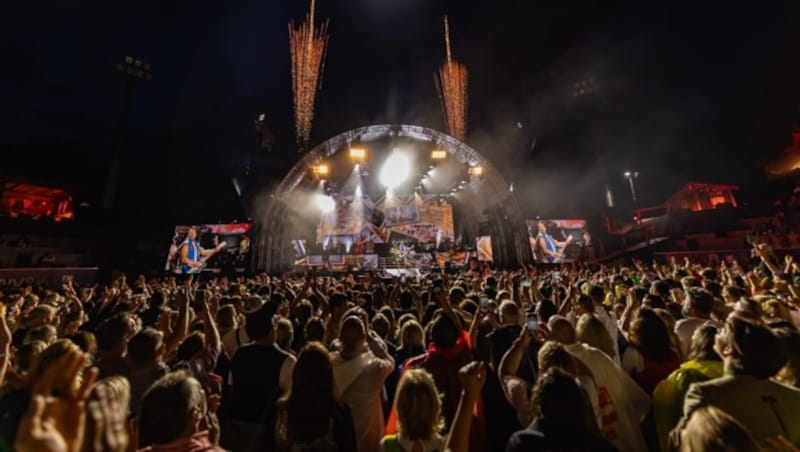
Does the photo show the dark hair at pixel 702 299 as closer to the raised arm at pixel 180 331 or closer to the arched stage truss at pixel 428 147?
the raised arm at pixel 180 331

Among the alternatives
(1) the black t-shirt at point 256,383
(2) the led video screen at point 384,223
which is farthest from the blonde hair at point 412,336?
(2) the led video screen at point 384,223

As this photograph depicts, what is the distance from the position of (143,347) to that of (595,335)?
12.1ft

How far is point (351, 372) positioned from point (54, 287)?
2442cm

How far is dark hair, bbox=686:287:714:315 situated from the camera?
3.29 m

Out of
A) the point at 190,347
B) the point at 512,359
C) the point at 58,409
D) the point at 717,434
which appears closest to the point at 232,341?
the point at 190,347

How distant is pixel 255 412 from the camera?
2.34 meters

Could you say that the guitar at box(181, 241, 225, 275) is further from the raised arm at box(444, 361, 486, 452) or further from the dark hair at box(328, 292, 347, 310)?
the raised arm at box(444, 361, 486, 452)

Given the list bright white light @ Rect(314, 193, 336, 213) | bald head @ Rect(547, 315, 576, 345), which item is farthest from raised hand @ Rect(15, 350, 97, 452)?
bright white light @ Rect(314, 193, 336, 213)

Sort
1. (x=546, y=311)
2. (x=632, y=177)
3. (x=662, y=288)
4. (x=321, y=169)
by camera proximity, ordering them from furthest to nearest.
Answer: (x=632, y=177)
(x=321, y=169)
(x=662, y=288)
(x=546, y=311)

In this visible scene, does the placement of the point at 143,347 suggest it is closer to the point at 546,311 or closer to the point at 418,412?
the point at 418,412

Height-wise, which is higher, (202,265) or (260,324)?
(202,265)

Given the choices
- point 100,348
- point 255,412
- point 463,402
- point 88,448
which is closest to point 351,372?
point 255,412

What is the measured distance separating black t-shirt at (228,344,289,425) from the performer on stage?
23.8m

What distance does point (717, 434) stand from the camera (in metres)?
1.08
